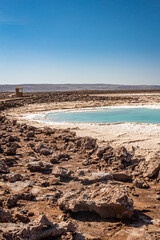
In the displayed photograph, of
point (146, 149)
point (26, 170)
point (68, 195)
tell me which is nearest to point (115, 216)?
point (68, 195)

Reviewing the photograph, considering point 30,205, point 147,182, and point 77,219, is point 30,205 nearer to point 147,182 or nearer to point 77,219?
point 77,219

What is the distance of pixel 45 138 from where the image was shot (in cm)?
1000

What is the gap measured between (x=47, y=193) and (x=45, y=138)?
5.58 metres

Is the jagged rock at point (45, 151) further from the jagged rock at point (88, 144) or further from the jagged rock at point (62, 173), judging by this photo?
the jagged rock at point (62, 173)

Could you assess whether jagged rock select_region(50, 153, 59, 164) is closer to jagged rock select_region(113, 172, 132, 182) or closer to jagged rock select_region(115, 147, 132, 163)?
jagged rock select_region(115, 147, 132, 163)

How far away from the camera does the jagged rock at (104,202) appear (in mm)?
3531

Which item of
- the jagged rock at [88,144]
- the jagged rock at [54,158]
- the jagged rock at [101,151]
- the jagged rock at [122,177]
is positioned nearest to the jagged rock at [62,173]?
the jagged rock at [122,177]

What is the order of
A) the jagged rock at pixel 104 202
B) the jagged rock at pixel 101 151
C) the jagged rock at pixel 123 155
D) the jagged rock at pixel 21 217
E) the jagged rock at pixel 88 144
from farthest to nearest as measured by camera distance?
the jagged rock at pixel 88 144 → the jagged rock at pixel 101 151 → the jagged rock at pixel 123 155 → the jagged rock at pixel 104 202 → the jagged rock at pixel 21 217

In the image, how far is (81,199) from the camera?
3748 mm

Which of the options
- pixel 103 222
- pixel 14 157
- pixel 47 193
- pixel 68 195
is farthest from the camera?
pixel 14 157

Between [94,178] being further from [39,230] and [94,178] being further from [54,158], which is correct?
[39,230]

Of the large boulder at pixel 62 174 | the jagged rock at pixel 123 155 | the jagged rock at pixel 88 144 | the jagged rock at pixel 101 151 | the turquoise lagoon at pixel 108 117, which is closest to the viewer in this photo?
the large boulder at pixel 62 174

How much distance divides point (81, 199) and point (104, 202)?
38 cm

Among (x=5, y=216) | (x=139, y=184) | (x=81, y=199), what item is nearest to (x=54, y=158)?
(x=139, y=184)
